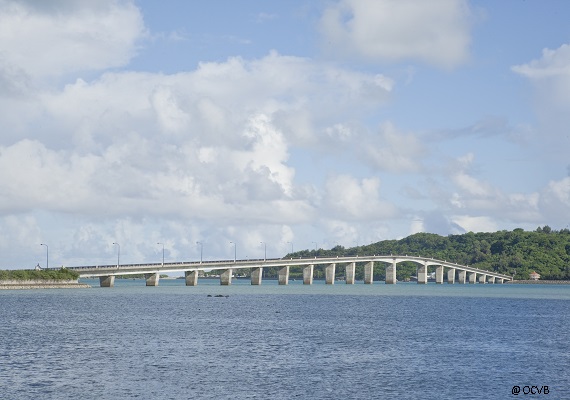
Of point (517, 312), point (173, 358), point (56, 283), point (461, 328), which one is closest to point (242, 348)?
point (173, 358)

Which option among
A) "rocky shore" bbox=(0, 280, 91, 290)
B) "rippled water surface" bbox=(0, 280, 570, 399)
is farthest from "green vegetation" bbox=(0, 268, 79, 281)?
"rippled water surface" bbox=(0, 280, 570, 399)

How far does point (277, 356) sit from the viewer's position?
65.7 m

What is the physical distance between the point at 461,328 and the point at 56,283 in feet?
423

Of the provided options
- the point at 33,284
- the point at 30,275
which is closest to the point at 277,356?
→ the point at 33,284

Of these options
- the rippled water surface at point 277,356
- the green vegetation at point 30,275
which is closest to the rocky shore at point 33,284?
the green vegetation at point 30,275

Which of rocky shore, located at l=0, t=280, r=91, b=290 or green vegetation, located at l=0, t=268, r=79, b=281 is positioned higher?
green vegetation, located at l=0, t=268, r=79, b=281

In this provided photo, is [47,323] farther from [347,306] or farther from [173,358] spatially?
[347,306]

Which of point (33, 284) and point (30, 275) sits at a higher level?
point (30, 275)

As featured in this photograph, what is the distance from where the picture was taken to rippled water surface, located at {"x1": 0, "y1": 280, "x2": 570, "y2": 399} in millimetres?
50656

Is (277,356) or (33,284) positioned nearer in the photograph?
(277,356)

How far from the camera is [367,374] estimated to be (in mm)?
56719

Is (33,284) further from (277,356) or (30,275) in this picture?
(277,356)

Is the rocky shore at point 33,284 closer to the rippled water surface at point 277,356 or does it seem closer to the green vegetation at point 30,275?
the green vegetation at point 30,275

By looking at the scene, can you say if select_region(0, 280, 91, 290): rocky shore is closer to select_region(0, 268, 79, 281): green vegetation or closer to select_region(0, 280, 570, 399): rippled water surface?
select_region(0, 268, 79, 281): green vegetation
